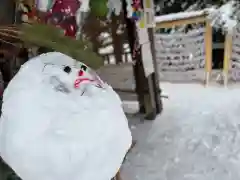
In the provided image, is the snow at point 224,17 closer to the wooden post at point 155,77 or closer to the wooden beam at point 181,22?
the wooden beam at point 181,22

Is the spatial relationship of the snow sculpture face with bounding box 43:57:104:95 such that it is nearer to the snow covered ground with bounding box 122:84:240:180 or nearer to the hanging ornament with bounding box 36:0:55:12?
the hanging ornament with bounding box 36:0:55:12

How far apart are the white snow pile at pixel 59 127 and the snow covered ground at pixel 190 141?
0.89 metres

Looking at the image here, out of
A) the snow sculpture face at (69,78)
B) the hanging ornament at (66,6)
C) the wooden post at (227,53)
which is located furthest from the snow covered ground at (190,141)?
the snow sculpture face at (69,78)

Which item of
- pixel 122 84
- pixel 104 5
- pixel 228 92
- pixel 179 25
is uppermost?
pixel 104 5

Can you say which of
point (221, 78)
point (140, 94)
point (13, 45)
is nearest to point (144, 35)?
point (140, 94)

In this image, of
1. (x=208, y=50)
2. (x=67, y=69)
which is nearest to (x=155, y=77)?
(x=208, y=50)

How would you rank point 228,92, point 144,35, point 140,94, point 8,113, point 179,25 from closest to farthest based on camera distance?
point 8,113
point 144,35
point 140,94
point 228,92
point 179,25

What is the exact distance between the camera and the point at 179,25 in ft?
10.3

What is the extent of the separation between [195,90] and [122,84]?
66 cm

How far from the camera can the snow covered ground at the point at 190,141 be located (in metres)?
1.69

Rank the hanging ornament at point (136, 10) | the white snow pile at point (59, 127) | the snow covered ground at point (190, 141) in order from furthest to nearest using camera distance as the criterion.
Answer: the hanging ornament at point (136, 10) < the snow covered ground at point (190, 141) < the white snow pile at point (59, 127)

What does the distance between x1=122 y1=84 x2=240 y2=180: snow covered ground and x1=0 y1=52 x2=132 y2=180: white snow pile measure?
2.93 ft

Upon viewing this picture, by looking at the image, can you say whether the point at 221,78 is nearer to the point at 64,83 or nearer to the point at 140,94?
the point at 140,94

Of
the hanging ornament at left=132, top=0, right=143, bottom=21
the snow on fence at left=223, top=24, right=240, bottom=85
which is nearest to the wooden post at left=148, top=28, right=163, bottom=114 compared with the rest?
the hanging ornament at left=132, top=0, right=143, bottom=21
